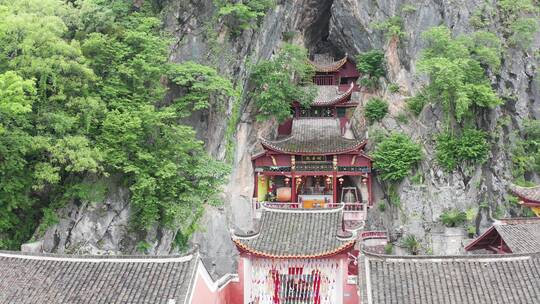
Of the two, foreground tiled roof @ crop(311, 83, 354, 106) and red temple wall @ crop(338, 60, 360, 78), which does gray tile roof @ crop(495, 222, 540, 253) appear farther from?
red temple wall @ crop(338, 60, 360, 78)

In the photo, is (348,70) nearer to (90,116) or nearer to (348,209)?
(348,209)

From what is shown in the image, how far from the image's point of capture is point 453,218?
2750cm

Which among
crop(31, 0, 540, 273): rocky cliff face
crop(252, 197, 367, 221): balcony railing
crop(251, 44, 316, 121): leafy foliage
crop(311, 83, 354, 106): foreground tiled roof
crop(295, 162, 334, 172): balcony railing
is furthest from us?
crop(311, 83, 354, 106): foreground tiled roof

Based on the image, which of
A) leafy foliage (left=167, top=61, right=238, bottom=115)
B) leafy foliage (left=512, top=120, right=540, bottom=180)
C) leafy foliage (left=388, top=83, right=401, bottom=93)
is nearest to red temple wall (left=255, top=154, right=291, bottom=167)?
leafy foliage (left=167, top=61, right=238, bottom=115)

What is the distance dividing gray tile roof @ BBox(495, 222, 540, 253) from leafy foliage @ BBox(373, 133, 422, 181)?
34.8ft

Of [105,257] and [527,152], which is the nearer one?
[105,257]

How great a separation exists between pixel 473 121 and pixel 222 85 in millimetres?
13598

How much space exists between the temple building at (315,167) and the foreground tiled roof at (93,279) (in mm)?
14602

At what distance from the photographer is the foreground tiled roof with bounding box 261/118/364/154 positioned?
101 ft

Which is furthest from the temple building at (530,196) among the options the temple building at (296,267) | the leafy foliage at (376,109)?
the leafy foliage at (376,109)

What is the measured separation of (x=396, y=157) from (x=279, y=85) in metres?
7.99

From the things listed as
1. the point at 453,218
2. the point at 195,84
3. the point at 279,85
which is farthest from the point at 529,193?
the point at 279,85

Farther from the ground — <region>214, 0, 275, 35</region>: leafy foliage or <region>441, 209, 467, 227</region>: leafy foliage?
<region>214, 0, 275, 35</region>: leafy foliage

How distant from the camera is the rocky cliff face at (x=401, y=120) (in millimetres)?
27812
